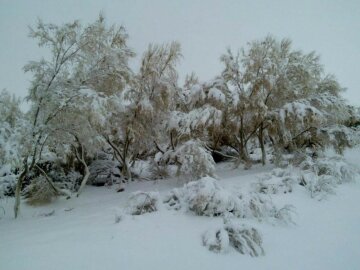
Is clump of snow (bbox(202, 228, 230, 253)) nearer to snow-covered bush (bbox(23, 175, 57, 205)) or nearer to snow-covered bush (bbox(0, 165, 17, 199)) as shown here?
snow-covered bush (bbox(23, 175, 57, 205))

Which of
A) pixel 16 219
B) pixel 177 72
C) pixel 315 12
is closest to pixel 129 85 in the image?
pixel 177 72

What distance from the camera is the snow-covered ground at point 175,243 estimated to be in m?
2.75

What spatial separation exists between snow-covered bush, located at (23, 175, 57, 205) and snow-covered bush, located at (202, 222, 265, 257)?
5.15 metres

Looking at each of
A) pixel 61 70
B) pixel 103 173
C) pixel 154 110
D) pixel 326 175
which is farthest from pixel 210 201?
pixel 103 173

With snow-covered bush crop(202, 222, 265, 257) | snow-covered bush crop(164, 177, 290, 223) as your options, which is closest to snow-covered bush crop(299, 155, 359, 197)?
snow-covered bush crop(164, 177, 290, 223)

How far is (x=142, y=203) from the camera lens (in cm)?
404

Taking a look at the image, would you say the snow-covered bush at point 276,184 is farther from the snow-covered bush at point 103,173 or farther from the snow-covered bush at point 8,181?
the snow-covered bush at point 8,181

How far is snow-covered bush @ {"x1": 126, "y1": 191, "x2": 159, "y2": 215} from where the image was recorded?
3967 mm

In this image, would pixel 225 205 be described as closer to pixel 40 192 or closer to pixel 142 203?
pixel 142 203

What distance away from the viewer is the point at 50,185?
666 centimetres

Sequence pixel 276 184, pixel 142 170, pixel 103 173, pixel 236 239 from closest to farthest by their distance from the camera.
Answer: pixel 236 239, pixel 276 184, pixel 103 173, pixel 142 170

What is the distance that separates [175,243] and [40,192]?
16.6 ft

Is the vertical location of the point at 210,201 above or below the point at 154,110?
below

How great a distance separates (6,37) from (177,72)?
502 centimetres
